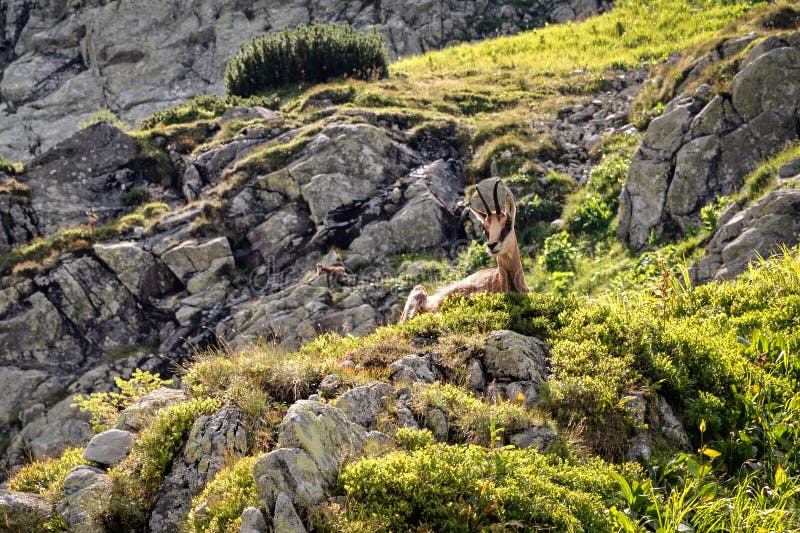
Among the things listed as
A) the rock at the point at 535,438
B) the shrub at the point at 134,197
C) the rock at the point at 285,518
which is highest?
the shrub at the point at 134,197

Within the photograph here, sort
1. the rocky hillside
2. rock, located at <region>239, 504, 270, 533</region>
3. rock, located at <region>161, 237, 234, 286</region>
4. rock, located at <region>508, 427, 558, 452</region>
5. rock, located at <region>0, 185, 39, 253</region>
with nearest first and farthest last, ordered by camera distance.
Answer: rock, located at <region>239, 504, 270, 533</region>, the rocky hillside, rock, located at <region>508, 427, 558, 452</region>, rock, located at <region>161, 237, 234, 286</region>, rock, located at <region>0, 185, 39, 253</region>

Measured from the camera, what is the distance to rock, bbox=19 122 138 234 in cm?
2086

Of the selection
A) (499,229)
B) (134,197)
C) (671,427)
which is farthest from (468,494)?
(134,197)

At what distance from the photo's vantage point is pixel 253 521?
15.9ft

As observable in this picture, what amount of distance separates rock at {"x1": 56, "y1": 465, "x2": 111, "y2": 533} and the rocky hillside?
0.03 metres

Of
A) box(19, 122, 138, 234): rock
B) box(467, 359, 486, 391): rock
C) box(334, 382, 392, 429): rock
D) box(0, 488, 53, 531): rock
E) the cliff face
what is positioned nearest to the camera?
box(0, 488, 53, 531): rock

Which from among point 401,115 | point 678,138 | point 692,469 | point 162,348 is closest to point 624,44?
point 401,115

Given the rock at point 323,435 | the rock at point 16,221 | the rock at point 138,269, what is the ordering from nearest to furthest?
the rock at point 323,435, the rock at point 138,269, the rock at point 16,221

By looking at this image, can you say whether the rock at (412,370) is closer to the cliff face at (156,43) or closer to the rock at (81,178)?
the rock at (81,178)

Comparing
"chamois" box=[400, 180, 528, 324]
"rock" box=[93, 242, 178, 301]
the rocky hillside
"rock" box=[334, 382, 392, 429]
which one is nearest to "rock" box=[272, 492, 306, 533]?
the rocky hillside

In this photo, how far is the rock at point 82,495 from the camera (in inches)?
229

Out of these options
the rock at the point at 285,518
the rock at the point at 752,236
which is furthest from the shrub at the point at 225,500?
the rock at the point at 752,236

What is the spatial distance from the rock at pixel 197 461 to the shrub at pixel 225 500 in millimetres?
300

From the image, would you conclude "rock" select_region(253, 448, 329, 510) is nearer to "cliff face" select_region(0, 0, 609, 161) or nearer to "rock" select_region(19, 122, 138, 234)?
"rock" select_region(19, 122, 138, 234)
